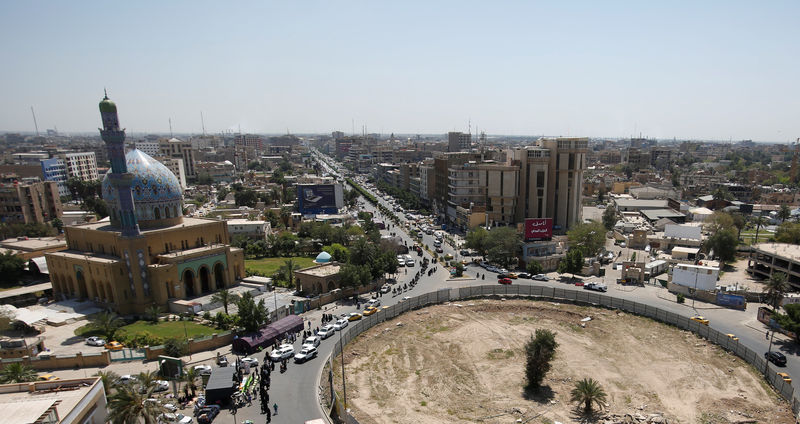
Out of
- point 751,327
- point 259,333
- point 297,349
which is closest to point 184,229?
point 259,333

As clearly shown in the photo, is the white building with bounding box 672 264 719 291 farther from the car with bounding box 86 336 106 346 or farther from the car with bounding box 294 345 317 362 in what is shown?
the car with bounding box 86 336 106 346

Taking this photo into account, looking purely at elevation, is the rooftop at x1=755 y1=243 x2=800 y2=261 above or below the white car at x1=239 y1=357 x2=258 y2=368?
above

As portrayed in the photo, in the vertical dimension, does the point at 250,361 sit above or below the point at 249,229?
below

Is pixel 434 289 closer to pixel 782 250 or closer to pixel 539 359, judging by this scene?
pixel 539 359

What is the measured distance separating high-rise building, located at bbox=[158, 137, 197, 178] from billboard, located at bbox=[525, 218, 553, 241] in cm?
14071

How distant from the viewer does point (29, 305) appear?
158 ft

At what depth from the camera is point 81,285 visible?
4788cm

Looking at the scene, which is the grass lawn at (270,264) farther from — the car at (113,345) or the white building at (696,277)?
the white building at (696,277)

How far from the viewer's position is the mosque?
44594 mm

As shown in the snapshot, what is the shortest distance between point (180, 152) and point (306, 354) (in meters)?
155

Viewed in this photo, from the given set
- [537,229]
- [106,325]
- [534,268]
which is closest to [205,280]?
[106,325]

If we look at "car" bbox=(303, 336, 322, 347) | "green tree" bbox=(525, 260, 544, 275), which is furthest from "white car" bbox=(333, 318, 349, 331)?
"green tree" bbox=(525, 260, 544, 275)

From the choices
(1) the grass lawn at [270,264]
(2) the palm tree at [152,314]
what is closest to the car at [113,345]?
(2) the palm tree at [152,314]

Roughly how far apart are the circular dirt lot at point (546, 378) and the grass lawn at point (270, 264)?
2417 cm
